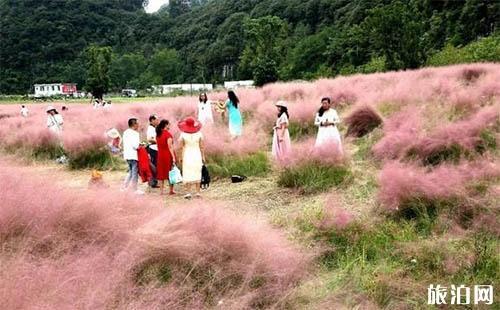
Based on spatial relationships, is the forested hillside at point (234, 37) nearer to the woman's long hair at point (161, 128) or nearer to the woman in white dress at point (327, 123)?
the woman in white dress at point (327, 123)

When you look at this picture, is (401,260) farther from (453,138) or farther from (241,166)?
(241,166)

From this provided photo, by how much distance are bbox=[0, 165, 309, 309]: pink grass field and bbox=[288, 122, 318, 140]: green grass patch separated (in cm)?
762

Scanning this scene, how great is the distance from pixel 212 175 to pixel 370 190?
11.7 ft

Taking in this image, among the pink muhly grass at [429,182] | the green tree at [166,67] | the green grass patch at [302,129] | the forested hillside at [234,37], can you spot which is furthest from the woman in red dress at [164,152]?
the green tree at [166,67]

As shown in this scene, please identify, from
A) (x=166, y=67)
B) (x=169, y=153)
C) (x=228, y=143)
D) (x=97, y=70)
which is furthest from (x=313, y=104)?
(x=166, y=67)

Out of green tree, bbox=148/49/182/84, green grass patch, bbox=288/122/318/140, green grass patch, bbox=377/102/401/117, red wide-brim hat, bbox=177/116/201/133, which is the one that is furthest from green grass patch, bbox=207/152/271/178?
green tree, bbox=148/49/182/84

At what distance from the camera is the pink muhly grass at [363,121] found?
1151 cm

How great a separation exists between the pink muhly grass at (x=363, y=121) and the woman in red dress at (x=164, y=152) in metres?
4.64

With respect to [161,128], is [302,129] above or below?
below

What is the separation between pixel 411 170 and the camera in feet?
20.6

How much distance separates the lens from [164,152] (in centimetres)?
885

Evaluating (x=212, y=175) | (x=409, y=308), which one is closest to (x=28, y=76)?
(x=212, y=175)

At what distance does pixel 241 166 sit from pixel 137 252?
547cm

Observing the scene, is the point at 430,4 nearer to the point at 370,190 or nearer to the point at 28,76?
the point at 370,190
